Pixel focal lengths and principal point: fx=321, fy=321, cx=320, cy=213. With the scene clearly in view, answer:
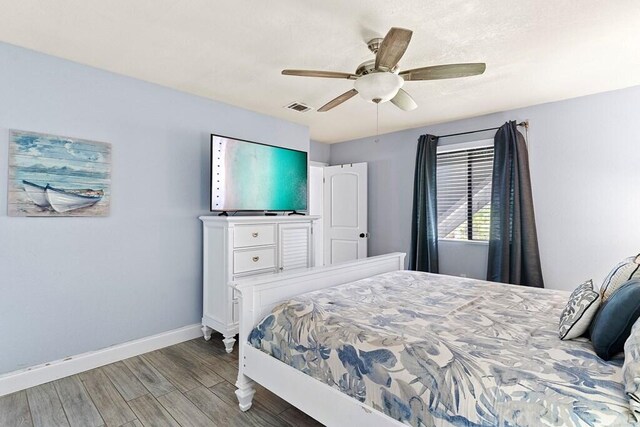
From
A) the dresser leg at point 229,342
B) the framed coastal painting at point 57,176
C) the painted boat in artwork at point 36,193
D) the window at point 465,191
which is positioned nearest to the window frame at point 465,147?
the window at point 465,191

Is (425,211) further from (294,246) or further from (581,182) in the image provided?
(294,246)

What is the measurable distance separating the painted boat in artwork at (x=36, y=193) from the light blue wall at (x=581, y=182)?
4.16 m

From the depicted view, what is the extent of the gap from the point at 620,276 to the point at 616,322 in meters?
0.46

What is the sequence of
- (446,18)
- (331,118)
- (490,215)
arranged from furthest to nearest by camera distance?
(331,118) → (490,215) → (446,18)

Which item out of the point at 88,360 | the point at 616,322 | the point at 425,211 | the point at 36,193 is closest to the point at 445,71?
the point at 616,322

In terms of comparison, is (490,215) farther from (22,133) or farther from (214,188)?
(22,133)

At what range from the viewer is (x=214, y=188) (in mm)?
3090

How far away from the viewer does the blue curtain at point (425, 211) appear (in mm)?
4133

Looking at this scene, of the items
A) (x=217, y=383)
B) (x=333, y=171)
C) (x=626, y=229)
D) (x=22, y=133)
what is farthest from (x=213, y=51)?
(x=626, y=229)

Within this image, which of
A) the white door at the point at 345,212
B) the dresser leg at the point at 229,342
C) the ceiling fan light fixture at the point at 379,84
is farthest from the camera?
the white door at the point at 345,212

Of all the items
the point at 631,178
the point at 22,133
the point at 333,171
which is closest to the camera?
the point at 22,133

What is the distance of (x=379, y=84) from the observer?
1.97m

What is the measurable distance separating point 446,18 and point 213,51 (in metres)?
1.59

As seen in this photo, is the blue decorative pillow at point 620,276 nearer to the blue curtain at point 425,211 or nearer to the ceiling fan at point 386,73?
the ceiling fan at point 386,73
